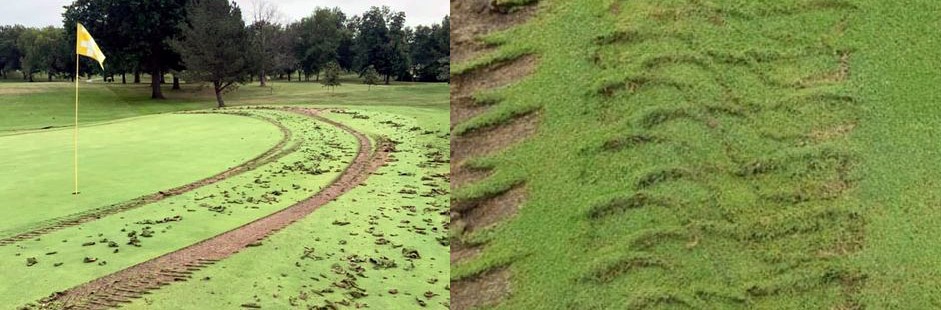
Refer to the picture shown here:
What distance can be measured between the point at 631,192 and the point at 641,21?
16.0 inches

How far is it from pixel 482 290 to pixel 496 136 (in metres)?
0.40

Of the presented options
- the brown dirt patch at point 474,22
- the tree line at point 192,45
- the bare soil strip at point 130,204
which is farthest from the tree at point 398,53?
the brown dirt patch at point 474,22

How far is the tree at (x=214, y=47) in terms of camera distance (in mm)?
21438

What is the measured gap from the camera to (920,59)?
54.2 inches

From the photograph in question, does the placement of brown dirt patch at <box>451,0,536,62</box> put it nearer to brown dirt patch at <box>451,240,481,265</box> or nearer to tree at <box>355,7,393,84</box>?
brown dirt patch at <box>451,240,481,265</box>

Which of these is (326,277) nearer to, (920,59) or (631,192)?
(631,192)

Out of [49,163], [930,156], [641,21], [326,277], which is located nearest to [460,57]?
[641,21]

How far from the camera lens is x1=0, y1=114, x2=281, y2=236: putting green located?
6.99 m

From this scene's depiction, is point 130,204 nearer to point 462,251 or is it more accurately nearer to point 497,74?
point 462,251

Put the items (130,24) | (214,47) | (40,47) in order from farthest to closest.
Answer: (40,47), (130,24), (214,47)

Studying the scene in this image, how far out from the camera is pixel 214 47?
21547 mm

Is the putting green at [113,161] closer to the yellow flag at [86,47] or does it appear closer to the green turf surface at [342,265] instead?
the yellow flag at [86,47]

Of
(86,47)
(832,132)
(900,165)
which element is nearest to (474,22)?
(832,132)

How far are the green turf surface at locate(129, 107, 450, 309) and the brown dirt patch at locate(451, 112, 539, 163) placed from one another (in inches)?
125
